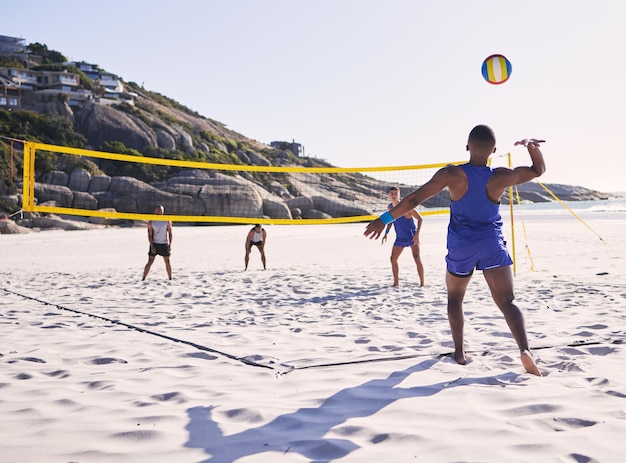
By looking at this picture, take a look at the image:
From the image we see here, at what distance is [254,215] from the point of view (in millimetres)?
30391

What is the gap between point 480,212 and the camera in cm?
301

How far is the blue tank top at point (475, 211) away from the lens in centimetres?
299

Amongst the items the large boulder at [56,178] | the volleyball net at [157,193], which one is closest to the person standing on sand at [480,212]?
the volleyball net at [157,193]

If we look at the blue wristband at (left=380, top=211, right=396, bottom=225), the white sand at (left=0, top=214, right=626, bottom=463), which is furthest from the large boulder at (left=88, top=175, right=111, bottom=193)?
the blue wristband at (left=380, top=211, right=396, bottom=225)

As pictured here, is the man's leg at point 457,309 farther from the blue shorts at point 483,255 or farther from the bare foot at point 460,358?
the blue shorts at point 483,255

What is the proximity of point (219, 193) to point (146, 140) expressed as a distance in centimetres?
1786

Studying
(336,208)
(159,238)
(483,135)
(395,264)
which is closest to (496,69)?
(395,264)

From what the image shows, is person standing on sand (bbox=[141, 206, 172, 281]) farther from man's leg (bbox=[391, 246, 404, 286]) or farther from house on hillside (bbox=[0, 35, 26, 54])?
house on hillside (bbox=[0, 35, 26, 54])

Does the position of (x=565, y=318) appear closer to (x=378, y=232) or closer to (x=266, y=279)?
(x=378, y=232)

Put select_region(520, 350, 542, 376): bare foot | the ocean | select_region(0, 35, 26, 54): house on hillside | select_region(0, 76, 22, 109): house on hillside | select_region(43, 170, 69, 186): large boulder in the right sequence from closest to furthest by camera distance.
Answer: select_region(520, 350, 542, 376): bare foot < select_region(43, 170, 69, 186): large boulder < the ocean < select_region(0, 76, 22, 109): house on hillside < select_region(0, 35, 26, 54): house on hillside

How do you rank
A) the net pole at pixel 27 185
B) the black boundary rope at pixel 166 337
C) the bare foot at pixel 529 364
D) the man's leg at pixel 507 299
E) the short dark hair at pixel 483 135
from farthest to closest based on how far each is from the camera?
the net pole at pixel 27 185 < the black boundary rope at pixel 166 337 < the short dark hair at pixel 483 135 < the man's leg at pixel 507 299 < the bare foot at pixel 529 364

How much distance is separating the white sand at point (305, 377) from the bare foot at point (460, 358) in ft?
0.14

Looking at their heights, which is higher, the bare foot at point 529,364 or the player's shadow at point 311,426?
the bare foot at point 529,364

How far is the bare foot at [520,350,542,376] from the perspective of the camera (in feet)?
9.15
